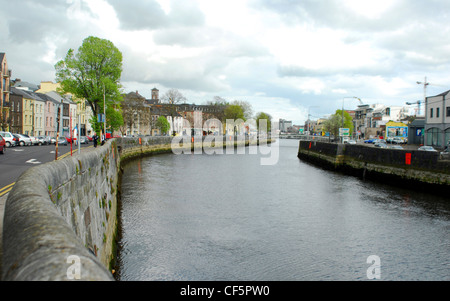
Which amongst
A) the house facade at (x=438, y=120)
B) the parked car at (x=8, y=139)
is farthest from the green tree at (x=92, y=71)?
the house facade at (x=438, y=120)

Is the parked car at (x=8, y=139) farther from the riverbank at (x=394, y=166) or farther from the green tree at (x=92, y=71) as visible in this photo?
the riverbank at (x=394, y=166)

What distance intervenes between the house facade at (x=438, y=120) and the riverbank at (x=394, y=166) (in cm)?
2170

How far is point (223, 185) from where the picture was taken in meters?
31.8

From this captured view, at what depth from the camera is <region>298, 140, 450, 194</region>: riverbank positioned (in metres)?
28.7

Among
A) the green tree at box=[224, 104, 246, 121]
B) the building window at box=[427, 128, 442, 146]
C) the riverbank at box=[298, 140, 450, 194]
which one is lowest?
the riverbank at box=[298, 140, 450, 194]

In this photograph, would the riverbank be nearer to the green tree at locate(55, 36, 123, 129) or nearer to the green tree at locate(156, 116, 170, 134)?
the green tree at locate(55, 36, 123, 129)

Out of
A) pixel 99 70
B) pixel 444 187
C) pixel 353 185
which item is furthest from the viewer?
pixel 99 70

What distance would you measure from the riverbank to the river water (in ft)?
5.94

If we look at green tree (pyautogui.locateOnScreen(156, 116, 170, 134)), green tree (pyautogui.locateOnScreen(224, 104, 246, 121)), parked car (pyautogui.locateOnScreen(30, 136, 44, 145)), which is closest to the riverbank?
parked car (pyautogui.locateOnScreen(30, 136, 44, 145))

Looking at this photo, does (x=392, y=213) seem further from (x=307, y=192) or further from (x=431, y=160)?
(x=431, y=160)

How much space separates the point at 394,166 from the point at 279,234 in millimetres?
20849
